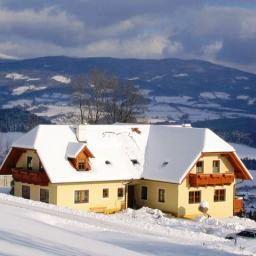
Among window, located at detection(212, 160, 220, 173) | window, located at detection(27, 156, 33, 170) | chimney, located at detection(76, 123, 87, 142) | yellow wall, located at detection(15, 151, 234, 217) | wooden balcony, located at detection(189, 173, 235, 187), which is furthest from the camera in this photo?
window, located at detection(212, 160, 220, 173)

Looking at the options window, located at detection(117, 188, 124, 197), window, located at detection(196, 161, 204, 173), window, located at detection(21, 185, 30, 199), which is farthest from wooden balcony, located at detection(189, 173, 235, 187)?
window, located at detection(21, 185, 30, 199)

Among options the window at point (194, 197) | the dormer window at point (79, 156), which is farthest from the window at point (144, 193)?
the dormer window at point (79, 156)

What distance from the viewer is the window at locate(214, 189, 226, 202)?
4456 cm

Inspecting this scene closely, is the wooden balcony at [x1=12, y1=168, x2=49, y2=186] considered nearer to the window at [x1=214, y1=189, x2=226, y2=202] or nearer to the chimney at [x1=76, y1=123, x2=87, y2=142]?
the chimney at [x1=76, y1=123, x2=87, y2=142]

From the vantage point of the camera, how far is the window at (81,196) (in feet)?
136

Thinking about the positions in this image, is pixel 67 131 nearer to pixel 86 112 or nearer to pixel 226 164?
pixel 226 164

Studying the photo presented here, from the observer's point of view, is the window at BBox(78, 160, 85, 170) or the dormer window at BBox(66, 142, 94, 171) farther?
the window at BBox(78, 160, 85, 170)

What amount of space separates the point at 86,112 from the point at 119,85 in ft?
15.9

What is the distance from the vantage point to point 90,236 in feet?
81.1

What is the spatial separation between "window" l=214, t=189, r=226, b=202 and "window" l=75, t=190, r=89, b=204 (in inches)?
366

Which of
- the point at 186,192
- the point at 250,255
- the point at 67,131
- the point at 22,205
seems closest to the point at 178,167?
the point at 186,192

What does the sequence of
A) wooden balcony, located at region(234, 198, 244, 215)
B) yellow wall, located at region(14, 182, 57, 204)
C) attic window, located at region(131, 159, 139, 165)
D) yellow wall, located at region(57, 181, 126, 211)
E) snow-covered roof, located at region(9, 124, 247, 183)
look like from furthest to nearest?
1. wooden balcony, located at region(234, 198, 244, 215)
2. attic window, located at region(131, 159, 139, 165)
3. snow-covered roof, located at region(9, 124, 247, 183)
4. yellow wall, located at region(57, 181, 126, 211)
5. yellow wall, located at region(14, 182, 57, 204)

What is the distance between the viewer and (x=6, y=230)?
21.9 m

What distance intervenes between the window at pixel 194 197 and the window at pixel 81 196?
699 cm
